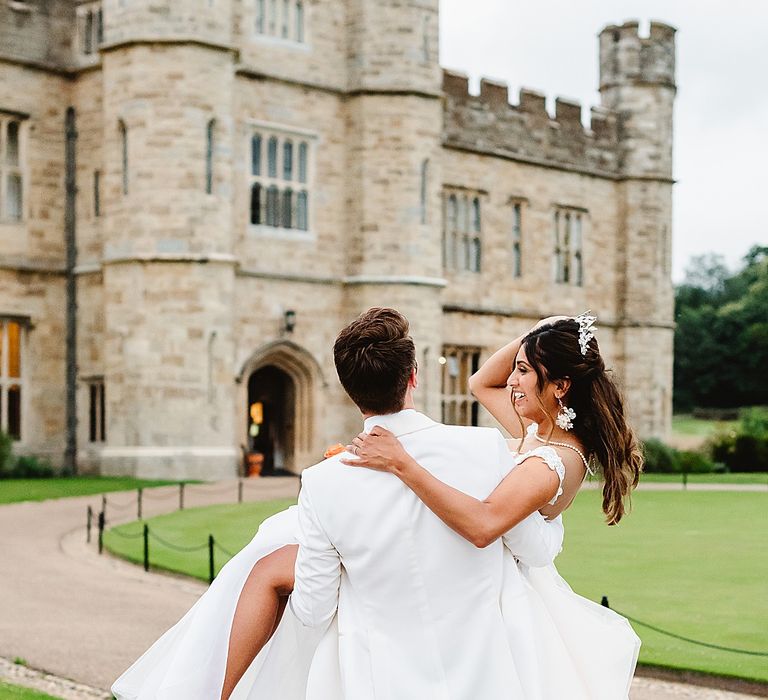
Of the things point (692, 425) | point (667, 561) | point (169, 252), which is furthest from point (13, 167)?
point (692, 425)

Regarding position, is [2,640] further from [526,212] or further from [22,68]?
[526,212]

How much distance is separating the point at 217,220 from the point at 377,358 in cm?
1651

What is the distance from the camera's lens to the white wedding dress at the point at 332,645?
10.8ft

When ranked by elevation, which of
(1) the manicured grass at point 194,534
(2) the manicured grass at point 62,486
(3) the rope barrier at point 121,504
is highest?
(1) the manicured grass at point 194,534

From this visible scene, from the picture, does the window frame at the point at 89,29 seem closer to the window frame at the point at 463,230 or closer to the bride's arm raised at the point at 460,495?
the window frame at the point at 463,230

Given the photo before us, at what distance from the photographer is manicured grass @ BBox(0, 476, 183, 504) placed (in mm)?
15815

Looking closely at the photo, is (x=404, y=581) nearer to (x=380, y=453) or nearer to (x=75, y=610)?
(x=380, y=453)

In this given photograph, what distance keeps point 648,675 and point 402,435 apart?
3888 mm

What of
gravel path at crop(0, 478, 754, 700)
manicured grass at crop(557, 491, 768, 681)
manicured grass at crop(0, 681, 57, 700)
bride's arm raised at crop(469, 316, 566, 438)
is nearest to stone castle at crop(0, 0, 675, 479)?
gravel path at crop(0, 478, 754, 700)

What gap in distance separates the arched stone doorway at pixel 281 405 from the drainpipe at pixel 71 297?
8.90 ft

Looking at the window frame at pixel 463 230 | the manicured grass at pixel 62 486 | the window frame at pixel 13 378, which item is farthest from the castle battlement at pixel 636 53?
the manicured grass at pixel 62 486

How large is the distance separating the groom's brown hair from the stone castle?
1593 cm

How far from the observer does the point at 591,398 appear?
3670 mm

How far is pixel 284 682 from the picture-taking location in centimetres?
342
